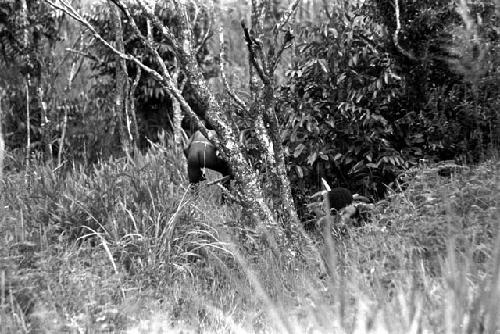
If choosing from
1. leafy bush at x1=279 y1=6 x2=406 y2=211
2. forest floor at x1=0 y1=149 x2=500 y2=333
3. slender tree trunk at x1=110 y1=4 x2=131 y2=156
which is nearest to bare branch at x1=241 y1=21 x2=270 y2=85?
forest floor at x1=0 y1=149 x2=500 y2=333

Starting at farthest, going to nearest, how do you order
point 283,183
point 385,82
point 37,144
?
1. point 37,144
2. point 385,82
3. point 283,183

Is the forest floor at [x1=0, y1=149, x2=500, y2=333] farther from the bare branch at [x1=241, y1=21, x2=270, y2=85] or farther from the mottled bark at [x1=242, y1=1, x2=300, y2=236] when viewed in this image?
the bare branch at [x1=241, y1=21, x2=270, y2=85]

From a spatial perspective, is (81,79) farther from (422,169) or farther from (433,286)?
(433,286)

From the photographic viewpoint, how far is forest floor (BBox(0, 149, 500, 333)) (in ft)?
9.42

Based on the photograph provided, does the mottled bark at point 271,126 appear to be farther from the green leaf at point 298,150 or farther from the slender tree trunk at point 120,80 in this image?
the slender tree trunk at point 120,80

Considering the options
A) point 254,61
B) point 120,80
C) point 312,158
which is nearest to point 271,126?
point 254,61

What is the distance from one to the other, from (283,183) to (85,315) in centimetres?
202

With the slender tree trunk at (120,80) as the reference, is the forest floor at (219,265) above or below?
below

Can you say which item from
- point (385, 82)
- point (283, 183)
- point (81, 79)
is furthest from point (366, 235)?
point (81, 79)

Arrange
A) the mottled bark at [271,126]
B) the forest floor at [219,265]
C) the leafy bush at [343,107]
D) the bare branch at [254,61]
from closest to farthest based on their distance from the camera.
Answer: the forest floor at [219,265] < the bare branch at [254,61] < the mottled bark at [271,126] < the leafy bush at [343,107]

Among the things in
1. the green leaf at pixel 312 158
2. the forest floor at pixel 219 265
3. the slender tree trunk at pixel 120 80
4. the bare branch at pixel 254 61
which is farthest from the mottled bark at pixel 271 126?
the slender tree trunk at pixel 120 80

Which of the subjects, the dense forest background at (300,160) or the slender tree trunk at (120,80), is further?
the slender tree trunk at (120,80)

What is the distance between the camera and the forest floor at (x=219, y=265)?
2.87 meters

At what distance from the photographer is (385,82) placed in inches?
243
